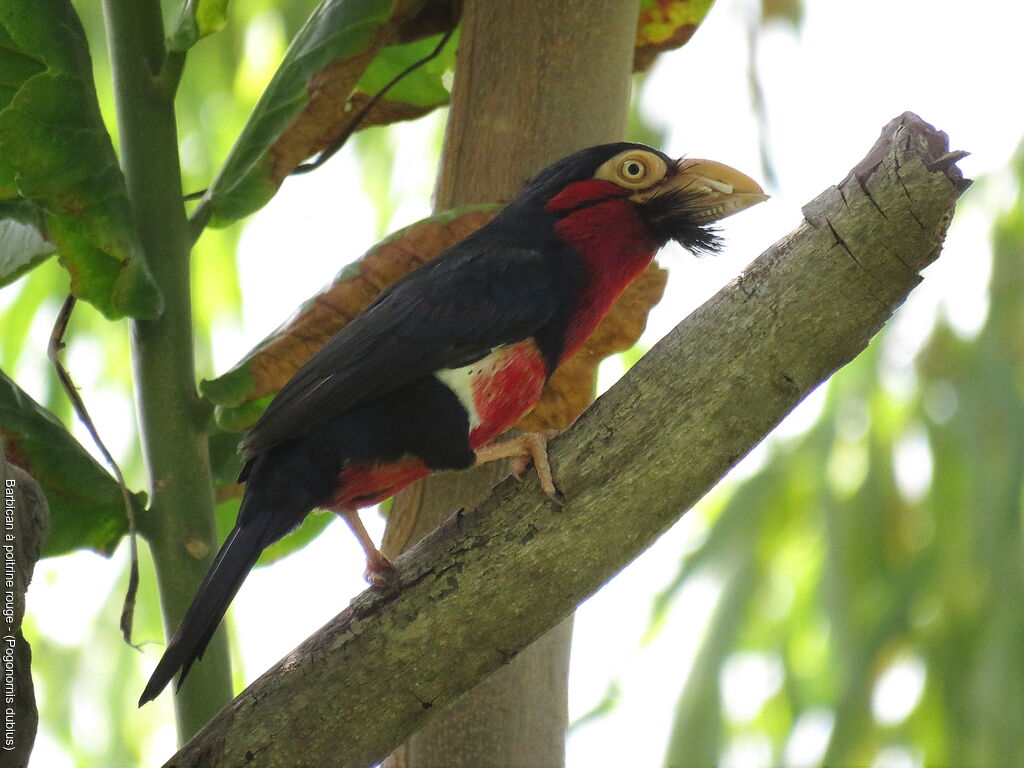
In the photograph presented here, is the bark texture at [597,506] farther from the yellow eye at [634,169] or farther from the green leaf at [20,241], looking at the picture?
the green leaf at [20,241]

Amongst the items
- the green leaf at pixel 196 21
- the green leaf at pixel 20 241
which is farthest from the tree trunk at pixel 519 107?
the green leaf at pixel 20 241

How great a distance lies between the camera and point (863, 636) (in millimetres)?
4125

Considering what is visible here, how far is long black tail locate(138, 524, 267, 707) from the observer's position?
81.2 inches

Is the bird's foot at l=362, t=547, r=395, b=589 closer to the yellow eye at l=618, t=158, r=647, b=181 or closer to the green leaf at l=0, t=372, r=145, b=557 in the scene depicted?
the green leaf at l=0, t=372, r=145, b=557

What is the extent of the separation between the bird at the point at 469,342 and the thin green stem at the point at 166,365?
0.13m

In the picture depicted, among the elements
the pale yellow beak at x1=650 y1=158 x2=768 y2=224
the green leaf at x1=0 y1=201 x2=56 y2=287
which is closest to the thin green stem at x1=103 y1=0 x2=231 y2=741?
the green leaf at x1=0 y1=201 x2=56 y2=287

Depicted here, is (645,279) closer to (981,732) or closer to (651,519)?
(651,519)

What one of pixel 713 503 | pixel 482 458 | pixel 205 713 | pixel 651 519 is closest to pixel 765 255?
pixel 651 519

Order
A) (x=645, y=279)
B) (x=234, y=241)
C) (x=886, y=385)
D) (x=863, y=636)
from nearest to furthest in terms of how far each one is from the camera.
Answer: (x=645, y=279), (x=863, y=636), (x=886, y=385), (x=234, y=241)

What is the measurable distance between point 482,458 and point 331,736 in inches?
27.6

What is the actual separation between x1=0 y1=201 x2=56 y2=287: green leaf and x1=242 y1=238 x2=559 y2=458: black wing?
57 centimetres

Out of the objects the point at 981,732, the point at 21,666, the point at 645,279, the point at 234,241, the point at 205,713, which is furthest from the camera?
the point at 234,241

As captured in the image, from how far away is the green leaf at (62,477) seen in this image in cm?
241

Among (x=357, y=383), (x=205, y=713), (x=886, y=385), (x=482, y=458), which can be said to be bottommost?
(x=205, y=713)
